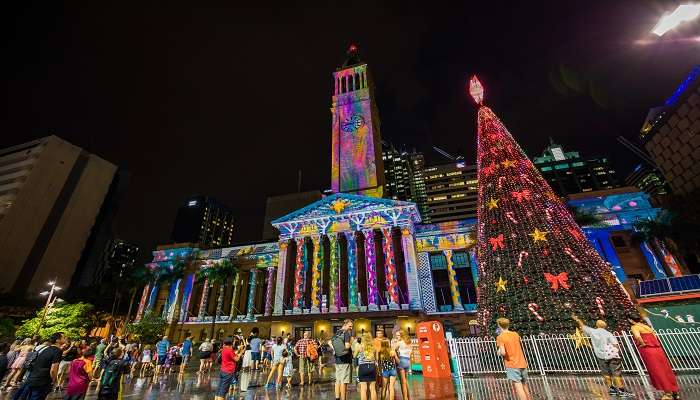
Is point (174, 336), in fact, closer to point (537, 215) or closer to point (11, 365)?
point (11, 365)

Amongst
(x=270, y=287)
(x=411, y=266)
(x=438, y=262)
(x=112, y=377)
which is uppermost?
(x=438, y=262)

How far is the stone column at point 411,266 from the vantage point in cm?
2933

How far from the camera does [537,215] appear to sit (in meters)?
12.8

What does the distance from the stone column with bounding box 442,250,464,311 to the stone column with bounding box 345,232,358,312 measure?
10211 mm

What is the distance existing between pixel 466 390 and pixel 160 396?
10.1 m

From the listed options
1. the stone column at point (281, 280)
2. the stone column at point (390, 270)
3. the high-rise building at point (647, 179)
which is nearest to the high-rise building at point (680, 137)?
the high-rise building at point (647, 179)

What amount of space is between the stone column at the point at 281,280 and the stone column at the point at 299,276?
1.40 m

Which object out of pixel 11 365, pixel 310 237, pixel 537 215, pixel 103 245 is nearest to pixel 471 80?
pixel 537 215

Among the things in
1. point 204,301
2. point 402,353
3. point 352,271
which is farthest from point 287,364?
point 204,301

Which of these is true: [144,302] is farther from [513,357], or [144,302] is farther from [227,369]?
[513,357]

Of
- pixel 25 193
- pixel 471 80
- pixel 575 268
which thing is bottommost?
pixel 575 268

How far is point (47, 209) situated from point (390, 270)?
237 ft

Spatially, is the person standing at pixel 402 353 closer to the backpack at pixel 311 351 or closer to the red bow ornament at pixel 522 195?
the backpack at pixel 311 351

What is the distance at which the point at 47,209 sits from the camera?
6100 cm
